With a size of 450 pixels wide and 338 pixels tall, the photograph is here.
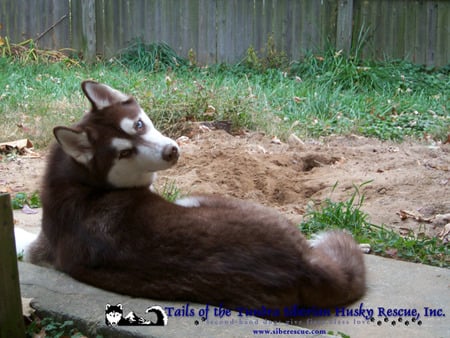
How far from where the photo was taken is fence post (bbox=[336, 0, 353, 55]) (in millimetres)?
12492

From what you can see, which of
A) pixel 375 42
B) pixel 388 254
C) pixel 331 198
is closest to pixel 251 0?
pixel 375 42

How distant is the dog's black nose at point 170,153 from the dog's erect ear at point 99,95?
479 millimetres

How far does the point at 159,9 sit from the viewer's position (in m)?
13.5

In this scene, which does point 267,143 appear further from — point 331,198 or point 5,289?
Answer: point 5,289

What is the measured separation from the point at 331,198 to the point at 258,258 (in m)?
2.66

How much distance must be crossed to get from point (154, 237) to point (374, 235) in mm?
2105

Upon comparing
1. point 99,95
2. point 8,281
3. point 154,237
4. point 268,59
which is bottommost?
point 268,59

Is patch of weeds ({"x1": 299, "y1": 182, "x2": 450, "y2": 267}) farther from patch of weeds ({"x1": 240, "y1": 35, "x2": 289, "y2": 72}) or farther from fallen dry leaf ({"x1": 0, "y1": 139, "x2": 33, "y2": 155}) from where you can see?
patch of weeds ({"x1": 240, "y1": 35, "x2": 289, "y2": 72})

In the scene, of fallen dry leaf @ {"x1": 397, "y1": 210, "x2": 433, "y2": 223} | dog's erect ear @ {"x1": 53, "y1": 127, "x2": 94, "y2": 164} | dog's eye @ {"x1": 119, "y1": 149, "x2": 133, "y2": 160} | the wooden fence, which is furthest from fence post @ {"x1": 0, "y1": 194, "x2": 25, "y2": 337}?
the wooden fence

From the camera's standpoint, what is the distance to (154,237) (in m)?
3.29

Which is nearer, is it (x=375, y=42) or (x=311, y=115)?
(x=311, y=115)

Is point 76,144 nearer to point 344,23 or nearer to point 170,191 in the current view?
point 170,191

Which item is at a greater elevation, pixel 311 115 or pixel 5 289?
pixel 5 289

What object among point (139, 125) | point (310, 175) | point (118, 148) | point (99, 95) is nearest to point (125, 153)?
point (118, 148)
